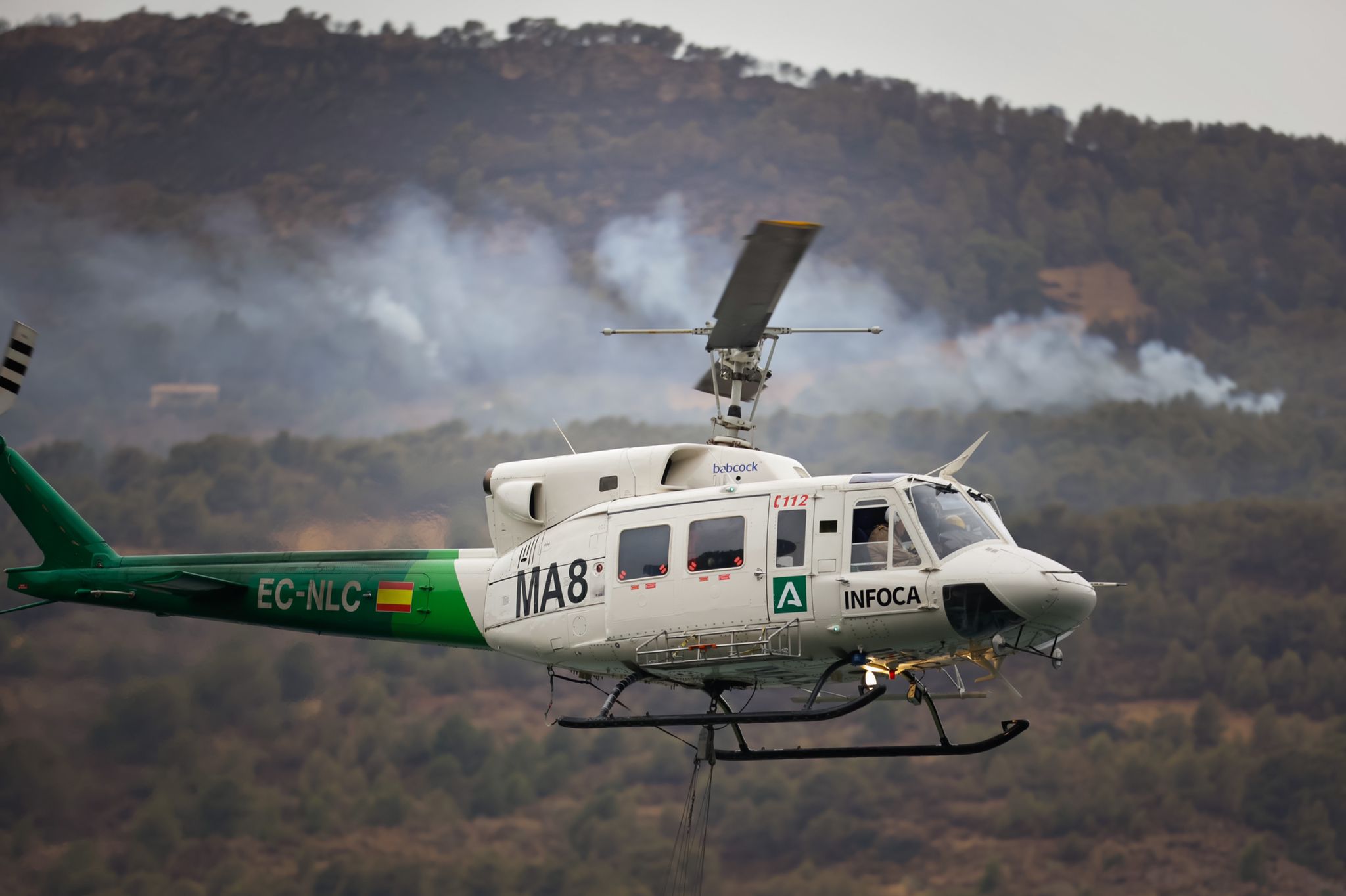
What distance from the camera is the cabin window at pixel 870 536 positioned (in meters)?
13.2

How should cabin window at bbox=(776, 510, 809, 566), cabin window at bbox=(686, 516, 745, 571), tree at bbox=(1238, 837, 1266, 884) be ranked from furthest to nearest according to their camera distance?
tree at bbox=(1238, 837, 1266, 884)
cabin window at bbox=(686, 516, 745, 571)
cabin window at bbox=(776, 510, 809, 566)

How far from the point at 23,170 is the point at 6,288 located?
9.84m

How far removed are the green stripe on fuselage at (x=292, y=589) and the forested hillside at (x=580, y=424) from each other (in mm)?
5690

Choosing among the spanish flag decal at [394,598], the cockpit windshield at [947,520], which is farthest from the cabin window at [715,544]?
the spanish flag decal at [394,598]

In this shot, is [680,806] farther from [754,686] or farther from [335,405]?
[754,686]

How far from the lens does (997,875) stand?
46469 mm

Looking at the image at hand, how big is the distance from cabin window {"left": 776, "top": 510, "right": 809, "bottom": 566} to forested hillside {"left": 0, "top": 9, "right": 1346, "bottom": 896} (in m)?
10.4

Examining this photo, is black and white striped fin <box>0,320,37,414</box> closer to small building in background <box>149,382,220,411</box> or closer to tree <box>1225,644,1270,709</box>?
small building in background <box>149,382,220,411</box>

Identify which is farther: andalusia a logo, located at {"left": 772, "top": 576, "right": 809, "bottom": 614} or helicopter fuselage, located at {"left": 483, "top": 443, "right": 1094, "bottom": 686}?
andalusia a logo, located at {"left": 772, "top": 576, "right": 809, "bottom": 614}

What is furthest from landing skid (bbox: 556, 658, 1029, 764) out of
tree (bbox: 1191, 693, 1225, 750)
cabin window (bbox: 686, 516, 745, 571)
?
tree (bbox: 1191, 693, 1225, 750)

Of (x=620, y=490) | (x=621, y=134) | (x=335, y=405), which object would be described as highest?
(x=621, y=134)

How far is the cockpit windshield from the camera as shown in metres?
13.2

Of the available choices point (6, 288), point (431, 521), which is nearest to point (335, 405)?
point (6, 288)

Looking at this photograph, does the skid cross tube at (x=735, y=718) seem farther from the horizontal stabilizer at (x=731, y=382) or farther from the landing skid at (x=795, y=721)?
the horizontal stabilizer at (x=731, y=382)
